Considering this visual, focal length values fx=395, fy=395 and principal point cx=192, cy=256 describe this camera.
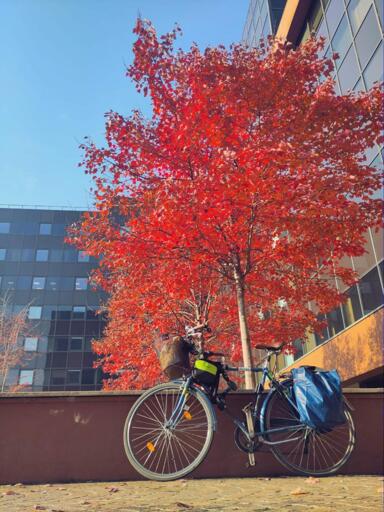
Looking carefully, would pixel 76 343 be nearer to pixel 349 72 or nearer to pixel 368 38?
pixel 349 72

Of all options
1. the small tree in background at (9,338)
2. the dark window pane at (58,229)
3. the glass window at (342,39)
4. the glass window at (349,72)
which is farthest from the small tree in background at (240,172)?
the dark window pane at (58,229)

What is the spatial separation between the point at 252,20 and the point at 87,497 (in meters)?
34.7

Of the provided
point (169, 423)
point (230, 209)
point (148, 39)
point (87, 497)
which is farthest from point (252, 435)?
point (148, 39)

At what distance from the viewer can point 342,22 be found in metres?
16.0

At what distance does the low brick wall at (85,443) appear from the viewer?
501cm

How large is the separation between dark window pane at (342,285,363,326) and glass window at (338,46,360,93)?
781 centimetres

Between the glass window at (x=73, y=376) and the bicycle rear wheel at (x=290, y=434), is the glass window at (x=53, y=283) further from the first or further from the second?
the bicycle rear wheel at (x=290, y=434)

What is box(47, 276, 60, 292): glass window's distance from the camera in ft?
158

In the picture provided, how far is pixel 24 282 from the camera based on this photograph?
47.9 meters

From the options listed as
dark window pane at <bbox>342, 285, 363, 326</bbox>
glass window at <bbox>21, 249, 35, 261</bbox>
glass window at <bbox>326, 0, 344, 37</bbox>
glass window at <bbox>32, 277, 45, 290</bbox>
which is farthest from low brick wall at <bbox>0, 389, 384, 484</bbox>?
glass window at <bbox>21, 249, 35, 261</bbox>

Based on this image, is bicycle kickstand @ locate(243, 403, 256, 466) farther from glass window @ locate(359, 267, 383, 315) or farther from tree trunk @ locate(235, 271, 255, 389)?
glass window @ locate(359, 267, 383, 315)

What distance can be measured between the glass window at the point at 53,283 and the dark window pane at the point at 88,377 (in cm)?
1077

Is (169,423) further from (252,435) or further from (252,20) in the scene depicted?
(252,20)

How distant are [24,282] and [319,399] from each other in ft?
161
